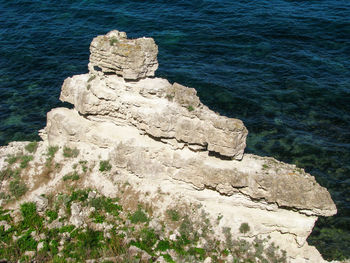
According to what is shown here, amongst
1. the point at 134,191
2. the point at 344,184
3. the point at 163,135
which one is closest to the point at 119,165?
the point at 134,191

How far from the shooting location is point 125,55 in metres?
22.5

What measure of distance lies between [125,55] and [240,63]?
2645 cm

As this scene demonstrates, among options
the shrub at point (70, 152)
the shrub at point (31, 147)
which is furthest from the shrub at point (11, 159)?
the shrub at point (70, 152)

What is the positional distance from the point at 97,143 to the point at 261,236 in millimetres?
14010

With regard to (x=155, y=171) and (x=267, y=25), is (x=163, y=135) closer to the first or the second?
(x=155, y=171)

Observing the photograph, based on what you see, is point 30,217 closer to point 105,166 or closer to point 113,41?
point 105,166

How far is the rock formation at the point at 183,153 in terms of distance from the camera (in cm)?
2111

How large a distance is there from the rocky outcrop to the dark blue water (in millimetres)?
14953

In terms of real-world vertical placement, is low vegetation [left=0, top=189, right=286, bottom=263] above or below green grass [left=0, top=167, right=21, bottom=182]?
below

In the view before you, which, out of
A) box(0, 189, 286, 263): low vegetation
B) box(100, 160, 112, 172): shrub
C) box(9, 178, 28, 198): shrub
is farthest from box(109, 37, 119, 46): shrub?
box(9, 178, 28, 198): shrub

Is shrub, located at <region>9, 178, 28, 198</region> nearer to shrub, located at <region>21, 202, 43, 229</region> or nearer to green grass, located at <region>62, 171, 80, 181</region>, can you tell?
shrub, located at <region>21, 202, 43, 229</region>

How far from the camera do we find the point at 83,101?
82.2ft

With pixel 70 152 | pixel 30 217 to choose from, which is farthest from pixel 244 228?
pixel 30 217

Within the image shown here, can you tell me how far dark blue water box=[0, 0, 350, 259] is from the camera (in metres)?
32.7
